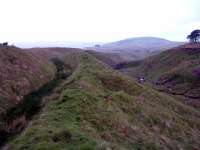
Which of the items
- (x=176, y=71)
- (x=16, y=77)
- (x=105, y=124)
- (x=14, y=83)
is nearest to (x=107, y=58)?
(x=176, y=71)

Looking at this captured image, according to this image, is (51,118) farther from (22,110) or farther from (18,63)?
(18,63)

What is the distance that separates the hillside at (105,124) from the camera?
1499 cm

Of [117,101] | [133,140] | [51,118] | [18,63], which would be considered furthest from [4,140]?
[18,63]

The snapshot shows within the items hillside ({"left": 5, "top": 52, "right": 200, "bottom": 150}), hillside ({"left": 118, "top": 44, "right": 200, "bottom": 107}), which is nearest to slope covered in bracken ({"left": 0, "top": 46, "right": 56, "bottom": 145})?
hillside ({"left": 5, "top": 52, "right": 200, "bottom": 150})

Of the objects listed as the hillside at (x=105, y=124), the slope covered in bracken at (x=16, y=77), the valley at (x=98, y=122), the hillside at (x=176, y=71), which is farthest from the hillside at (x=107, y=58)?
the hillside at (x=105, y=124)

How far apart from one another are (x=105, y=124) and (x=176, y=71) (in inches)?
1864

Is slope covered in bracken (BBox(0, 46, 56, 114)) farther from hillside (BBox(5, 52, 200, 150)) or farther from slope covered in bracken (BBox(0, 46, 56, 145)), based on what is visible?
hillside (BBox(5, 52, 200, 150))

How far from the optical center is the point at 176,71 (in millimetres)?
63469

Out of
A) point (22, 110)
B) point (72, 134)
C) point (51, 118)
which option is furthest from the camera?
point (22, 110)

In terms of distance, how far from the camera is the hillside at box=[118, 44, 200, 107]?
169ft

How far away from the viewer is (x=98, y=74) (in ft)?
118

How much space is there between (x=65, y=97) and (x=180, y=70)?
45113 mm

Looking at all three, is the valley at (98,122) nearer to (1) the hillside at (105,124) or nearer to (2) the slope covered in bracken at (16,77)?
(1) the hillside at (105,124)

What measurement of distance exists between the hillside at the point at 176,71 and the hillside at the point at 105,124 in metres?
15.4
